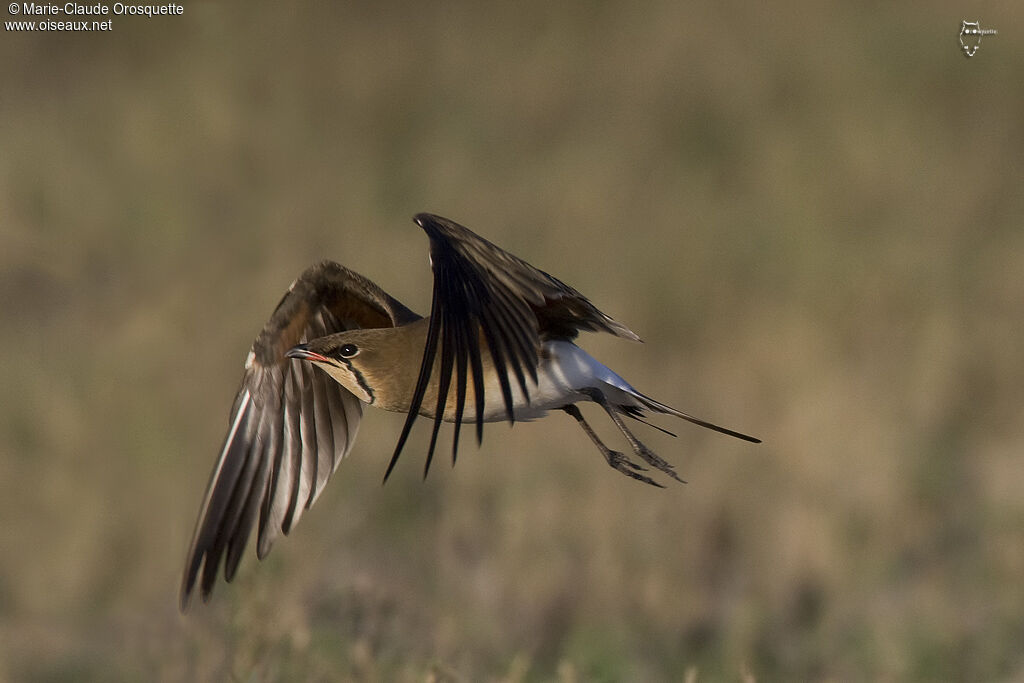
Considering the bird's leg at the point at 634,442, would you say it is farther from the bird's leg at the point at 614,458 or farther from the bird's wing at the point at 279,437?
the bird's wing at the point at 279,437

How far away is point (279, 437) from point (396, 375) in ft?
2.64

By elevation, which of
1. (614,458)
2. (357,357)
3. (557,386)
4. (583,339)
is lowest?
(583,339)

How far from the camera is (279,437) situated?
5.06 metres

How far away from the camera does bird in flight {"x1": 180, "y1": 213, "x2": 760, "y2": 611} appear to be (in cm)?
395

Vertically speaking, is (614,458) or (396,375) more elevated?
(396,375)

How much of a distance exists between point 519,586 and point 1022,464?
2768mm

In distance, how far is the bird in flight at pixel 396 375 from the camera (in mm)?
3953

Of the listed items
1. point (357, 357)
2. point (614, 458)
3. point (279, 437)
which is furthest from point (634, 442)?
point (279, 437)

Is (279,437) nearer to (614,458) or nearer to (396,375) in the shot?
(396,375)

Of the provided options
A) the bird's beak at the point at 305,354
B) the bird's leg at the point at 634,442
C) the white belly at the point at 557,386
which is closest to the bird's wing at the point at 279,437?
the bird's beak at the point at 305,354

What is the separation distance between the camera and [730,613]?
698cm

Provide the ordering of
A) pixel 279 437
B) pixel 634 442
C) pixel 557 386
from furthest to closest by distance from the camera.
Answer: pixel 279 437, pixel 634 442, pixel 557 386

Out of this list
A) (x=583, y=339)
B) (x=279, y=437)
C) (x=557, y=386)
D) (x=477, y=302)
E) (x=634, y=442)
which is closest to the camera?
(x=477, y=302)

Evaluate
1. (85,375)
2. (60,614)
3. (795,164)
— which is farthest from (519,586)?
(795,164)
